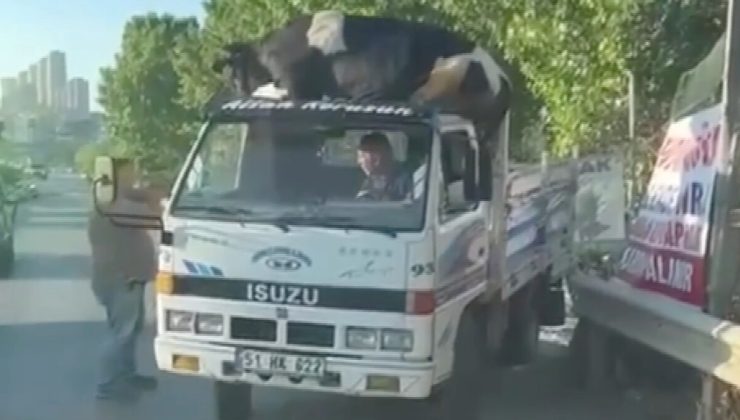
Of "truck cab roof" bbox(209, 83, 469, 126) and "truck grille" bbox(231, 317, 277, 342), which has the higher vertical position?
"truck cab roof" bbox(209, 83, 469, 126)

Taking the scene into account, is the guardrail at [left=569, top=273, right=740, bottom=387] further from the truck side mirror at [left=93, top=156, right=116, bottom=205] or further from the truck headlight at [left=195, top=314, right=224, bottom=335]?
the truck side mirror at [left=93, top=156, right=116, bottom=205]

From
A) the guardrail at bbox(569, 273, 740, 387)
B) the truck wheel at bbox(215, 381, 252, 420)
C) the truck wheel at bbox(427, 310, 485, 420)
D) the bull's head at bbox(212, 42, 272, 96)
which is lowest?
the truck wheel at bbox(215, 381, 252, 420)

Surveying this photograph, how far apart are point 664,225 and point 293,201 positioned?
2734mm

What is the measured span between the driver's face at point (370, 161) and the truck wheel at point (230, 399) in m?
1.68

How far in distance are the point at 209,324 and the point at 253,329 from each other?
27 centimetres

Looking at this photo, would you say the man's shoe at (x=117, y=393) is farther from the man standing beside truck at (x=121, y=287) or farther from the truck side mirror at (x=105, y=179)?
the truck side mirror at (x=105, y=179)

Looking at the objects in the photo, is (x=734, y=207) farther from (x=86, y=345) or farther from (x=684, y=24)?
(x=86, y=345)

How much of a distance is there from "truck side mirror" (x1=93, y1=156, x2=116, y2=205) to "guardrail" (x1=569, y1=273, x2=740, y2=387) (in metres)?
3.40

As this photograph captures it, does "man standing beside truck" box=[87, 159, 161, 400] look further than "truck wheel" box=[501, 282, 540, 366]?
No

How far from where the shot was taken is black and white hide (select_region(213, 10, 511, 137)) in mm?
9141

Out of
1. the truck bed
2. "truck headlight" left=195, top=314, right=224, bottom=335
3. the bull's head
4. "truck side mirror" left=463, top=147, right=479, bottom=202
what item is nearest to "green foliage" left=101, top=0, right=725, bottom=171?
the truck bed

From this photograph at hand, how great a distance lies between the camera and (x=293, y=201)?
8312mm

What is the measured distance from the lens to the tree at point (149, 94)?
19125mm

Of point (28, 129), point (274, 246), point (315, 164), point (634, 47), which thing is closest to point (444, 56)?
point (315, 164)
